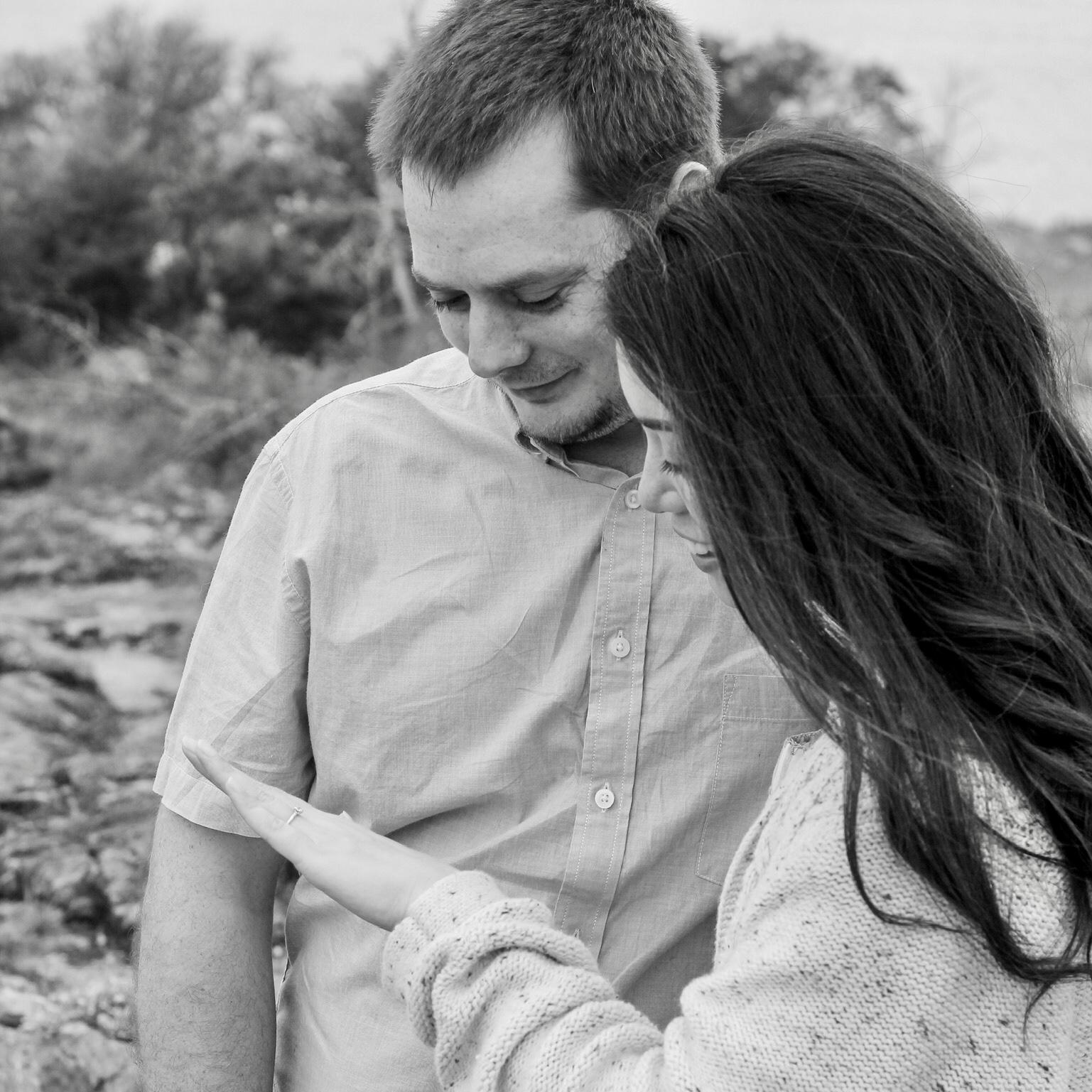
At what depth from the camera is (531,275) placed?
5.56 ft

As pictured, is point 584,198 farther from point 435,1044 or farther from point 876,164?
point 435,1044

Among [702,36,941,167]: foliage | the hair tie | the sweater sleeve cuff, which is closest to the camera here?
the sweater sleeve cuff

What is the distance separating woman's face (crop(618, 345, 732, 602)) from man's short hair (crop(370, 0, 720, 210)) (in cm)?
50

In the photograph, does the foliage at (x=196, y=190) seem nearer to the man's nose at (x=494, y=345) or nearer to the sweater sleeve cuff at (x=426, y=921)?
the man's nose at (x=494, y=345)

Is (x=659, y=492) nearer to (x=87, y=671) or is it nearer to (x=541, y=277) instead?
(x=541, y=277)

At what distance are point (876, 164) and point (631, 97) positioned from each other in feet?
1.81

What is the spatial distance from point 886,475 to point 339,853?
634 mm

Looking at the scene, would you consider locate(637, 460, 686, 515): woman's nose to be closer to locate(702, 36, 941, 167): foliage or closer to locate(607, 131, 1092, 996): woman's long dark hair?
locate(607, 131, 1092, 996): woman's long dark hair

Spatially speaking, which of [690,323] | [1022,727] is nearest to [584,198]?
[690,323]

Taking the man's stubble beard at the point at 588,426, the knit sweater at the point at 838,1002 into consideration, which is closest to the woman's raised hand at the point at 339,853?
the knit sweater at the point at 838,1002

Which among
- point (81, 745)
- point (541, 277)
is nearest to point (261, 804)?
point (541, 277)

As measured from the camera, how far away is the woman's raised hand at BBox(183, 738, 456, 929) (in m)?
1.31

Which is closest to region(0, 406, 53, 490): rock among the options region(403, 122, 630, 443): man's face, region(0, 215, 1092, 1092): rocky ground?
region(0, 215, 1092, 1092): rocky ground

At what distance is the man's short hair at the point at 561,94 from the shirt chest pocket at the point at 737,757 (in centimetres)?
63
